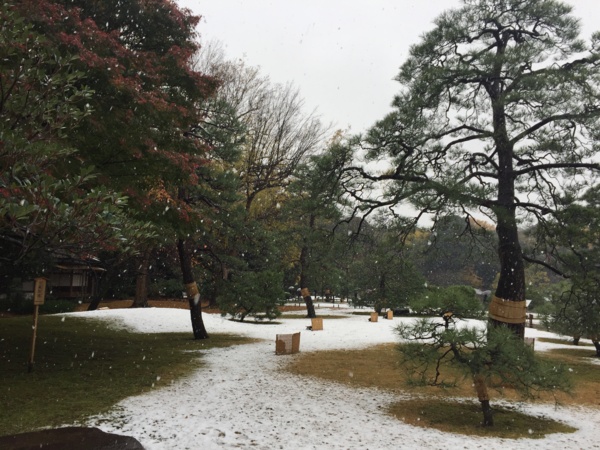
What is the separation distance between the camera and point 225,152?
1281cm

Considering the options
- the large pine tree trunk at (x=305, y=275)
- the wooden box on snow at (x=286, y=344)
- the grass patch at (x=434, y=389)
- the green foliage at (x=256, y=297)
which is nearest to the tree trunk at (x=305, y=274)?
the large pine tree trunk at (x=305, y=275)

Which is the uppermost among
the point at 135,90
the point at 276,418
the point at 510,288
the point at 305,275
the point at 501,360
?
the point at 135,90

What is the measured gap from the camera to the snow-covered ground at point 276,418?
5125 millimetres

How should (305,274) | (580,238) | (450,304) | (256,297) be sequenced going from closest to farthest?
1. (450,304)
2. (580,238)
3. (256,297)
4. (305,274)

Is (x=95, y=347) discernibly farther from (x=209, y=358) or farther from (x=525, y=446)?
(x=525, y=446)

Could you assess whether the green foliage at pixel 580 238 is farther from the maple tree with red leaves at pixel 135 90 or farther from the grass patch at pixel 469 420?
the maple tree with red leaves at pixel 135 90

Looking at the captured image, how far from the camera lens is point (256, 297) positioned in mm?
19938

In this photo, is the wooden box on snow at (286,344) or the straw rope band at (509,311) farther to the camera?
the wooden box on snow at (286,344)

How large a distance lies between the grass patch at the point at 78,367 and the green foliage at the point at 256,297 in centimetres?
404

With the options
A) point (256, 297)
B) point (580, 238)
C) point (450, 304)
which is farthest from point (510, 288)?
point (256, 297)

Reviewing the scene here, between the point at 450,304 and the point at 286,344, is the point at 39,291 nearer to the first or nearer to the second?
the point at 286,344

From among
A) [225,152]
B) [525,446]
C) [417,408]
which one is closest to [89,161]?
[225,152]

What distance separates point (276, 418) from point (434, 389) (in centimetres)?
395

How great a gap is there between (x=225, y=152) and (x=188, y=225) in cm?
386
